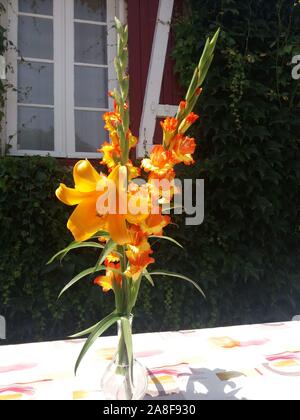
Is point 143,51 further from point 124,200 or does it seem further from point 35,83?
point 124,200

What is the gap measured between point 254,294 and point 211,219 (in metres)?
0.69

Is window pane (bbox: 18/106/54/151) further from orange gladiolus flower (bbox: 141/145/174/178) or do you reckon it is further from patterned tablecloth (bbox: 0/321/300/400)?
orange gladiolus flower (bbox: 141/145/174/178)

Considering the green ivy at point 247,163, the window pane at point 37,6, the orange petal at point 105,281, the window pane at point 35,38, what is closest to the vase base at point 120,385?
the orange petal at point 105,281

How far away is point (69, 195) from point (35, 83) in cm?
266

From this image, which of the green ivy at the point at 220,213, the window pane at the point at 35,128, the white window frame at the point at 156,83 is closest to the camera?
the green ivy at the point at 220,213

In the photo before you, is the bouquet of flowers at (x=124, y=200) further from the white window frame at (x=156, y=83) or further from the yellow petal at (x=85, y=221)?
the white window frame at (x=156, y=83)

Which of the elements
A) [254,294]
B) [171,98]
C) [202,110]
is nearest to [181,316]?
[254,294]

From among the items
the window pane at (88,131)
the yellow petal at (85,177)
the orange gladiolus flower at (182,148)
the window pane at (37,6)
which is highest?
the window pane at (37,6)

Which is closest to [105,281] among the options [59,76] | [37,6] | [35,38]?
[59,76]

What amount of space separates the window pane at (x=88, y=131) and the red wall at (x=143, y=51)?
0.34 metres

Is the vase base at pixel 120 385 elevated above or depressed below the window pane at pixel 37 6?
below

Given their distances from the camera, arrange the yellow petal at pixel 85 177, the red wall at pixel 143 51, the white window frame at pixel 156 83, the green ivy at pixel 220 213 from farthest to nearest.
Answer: the red wall at pixel 143 51 < the white window frame at pixel 156 83 < the green ivy at pixel 220 213 < the yellow petal at pixel 85 177

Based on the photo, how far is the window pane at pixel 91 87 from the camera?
3076 mm
